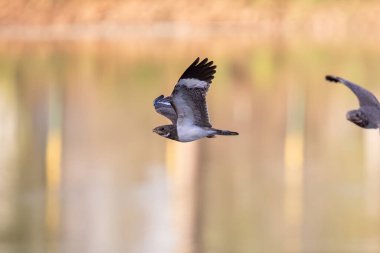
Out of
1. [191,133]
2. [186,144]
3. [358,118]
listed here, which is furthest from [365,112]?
[186,144]

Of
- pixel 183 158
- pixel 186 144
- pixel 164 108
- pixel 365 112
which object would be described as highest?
pixel 186 144

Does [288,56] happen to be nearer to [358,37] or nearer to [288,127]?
[358,37]

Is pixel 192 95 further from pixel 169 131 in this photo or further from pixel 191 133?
pixel 169 131

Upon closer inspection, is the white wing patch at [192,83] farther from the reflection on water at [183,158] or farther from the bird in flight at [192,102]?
the reflection on water at [183,158]

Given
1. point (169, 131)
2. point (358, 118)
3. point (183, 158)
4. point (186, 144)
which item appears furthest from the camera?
point (186, 144)

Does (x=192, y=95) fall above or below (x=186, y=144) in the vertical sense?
below

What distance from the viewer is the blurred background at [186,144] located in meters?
19.5

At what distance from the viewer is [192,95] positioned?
9016mm

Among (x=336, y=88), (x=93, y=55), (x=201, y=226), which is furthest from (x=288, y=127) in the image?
(x=93, y=55)

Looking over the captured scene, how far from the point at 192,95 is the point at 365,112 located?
101cm

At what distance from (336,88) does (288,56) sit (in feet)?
10.5

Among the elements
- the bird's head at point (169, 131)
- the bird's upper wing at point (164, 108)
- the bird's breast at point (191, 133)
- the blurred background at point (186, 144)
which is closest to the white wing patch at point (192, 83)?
the bird's breast at point (191, 133)

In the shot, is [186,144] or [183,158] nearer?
[183,158]

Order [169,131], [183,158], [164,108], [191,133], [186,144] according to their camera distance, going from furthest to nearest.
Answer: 1. [186,144]
2. [183,158]
3. [164,108]
4. [169,131]
5. [191,133]
